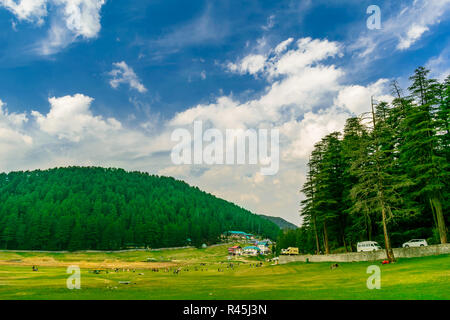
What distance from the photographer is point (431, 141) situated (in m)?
36.1

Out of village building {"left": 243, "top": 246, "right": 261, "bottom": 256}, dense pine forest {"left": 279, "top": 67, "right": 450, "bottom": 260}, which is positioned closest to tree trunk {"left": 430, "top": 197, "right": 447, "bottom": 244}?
dense pine forest {"left": 279, "top": 67, "right": 450, "bottom": 260}

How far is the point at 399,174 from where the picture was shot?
41688 millimetres

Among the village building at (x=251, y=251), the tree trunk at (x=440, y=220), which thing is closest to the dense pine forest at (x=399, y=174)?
the tree trunk at (x=440, y=220)

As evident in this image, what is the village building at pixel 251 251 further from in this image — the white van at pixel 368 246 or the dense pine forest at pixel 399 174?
the white van at pixel 368 246

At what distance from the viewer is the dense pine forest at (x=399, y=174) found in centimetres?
3441

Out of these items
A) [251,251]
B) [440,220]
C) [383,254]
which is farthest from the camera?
[251,251]

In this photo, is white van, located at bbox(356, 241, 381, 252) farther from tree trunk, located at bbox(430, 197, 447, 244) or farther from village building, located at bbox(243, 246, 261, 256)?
village building, located at bbox(243, 246, 261, 256)

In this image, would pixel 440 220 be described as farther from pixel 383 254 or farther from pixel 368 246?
pixel 368 246

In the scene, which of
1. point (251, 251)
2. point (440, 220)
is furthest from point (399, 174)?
point (251, 251)

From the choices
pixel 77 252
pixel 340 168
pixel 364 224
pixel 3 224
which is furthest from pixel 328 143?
pixel 3 224

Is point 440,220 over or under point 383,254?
over
